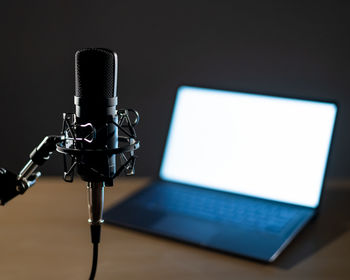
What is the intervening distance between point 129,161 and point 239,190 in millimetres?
499

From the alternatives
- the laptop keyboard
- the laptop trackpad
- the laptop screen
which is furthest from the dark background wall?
the laptop trackpad

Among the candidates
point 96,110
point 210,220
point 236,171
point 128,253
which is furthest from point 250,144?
point 96,110

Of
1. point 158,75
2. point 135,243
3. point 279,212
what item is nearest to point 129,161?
point 135,243

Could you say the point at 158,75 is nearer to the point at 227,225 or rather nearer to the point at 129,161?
the point at 227,225

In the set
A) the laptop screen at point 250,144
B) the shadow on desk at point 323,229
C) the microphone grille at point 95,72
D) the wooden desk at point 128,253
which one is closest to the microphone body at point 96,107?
the microphone grille at point 95,72

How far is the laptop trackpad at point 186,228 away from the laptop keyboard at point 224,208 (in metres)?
0.03

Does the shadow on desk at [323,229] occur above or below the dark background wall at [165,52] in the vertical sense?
below

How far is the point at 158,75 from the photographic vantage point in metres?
1.26

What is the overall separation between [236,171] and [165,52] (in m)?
0.30

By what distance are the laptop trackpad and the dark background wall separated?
13.0 inches

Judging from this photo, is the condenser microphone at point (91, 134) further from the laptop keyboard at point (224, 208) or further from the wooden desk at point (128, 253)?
the laptop keyboard at point (224, 208)

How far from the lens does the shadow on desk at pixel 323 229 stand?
2.96ft

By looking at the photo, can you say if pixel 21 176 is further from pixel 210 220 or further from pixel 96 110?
pixel 210 220

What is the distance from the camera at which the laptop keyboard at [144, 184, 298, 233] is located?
102 centimetres
